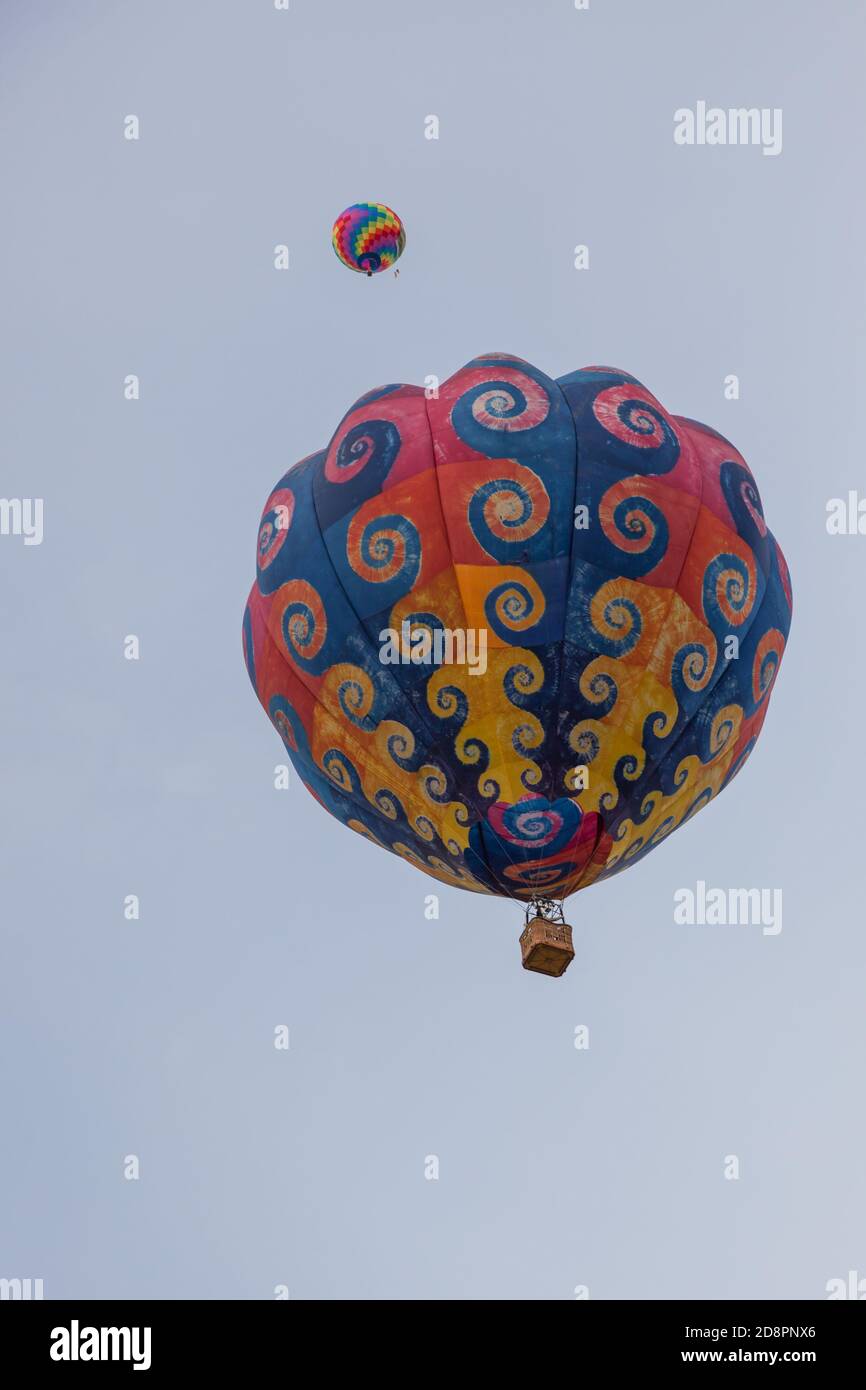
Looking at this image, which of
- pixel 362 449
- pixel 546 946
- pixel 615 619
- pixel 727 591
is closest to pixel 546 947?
pixel 546 946

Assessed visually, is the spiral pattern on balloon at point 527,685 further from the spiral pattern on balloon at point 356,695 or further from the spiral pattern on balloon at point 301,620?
the spiral pattern on balloon at point 301,620

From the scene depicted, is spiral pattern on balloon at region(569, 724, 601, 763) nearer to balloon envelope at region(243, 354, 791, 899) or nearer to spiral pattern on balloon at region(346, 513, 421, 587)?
balloon envelope at region(243, 354, 791, 899)

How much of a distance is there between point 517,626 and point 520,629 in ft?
0.14

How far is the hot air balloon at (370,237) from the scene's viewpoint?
27.2 metres

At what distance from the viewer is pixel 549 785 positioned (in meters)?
20.8

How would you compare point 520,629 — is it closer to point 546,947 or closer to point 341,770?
point 341,770

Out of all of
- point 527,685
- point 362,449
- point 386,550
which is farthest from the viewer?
point 362,449

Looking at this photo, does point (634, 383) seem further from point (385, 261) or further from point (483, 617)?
point (385, 261)

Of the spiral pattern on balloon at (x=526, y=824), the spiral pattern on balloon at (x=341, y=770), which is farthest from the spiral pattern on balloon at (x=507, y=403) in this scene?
the spiral pattern on balloon at (x=526, y=824)

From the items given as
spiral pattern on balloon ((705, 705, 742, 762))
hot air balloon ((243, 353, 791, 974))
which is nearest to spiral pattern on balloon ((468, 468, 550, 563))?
hot air balloon ((243, 353, 791, 974))

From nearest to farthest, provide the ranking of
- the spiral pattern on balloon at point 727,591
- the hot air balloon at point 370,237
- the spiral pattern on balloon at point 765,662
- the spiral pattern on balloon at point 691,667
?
the spiral pattern on balloon at point 691,667 → the spiral pattern on balloon at point 727,591 → the spiral pattern on balloon at point 765,662 → the hot air balloon at point 370,237

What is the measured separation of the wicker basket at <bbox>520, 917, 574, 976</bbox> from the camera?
826 inches

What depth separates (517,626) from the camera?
2078 cm

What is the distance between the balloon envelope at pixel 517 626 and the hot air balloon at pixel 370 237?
214 inches
